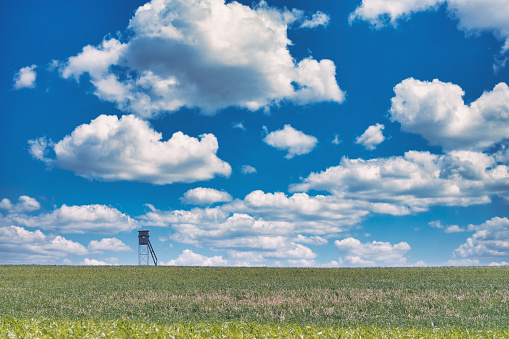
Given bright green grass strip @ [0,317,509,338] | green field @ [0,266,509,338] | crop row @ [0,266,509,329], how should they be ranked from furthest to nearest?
crop row @ [0,266,509,329], green field @ [0,266,509,338], bright green grass strip @ [0,317,509,338]

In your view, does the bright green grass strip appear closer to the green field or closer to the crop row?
the green field

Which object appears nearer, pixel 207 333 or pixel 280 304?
pixel 207 333

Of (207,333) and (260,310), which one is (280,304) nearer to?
(260,310)

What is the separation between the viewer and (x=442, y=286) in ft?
109

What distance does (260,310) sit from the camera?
78.6ft

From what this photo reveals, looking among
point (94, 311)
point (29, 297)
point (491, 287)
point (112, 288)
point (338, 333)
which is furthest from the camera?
point (112, 288)

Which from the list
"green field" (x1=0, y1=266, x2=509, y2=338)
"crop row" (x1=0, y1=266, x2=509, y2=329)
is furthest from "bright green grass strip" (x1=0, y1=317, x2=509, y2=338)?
"crop row" (x1=0, y1=266, x2=509, y2=329)

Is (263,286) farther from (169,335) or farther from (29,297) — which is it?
(169,335)

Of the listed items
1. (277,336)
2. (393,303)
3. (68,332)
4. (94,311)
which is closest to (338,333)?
(277,336)

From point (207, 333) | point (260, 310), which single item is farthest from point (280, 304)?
point (207, 333)

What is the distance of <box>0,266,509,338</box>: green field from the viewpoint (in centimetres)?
1477

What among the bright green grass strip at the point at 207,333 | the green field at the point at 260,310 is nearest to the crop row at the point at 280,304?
the green field at the point at 260,310

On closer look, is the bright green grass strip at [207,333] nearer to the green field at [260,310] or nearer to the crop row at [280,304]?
the green field at [260,310]

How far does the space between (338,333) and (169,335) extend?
234 inches
